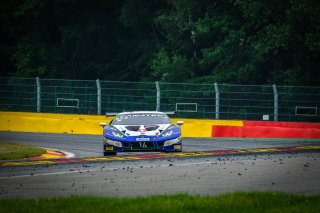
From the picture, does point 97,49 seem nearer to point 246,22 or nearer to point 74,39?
point 74,39

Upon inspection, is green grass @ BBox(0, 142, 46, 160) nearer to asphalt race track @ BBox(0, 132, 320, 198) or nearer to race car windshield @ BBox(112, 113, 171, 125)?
asphalt race track @ BBox(0, 132, 320, 198)

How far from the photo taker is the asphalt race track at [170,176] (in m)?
12.2

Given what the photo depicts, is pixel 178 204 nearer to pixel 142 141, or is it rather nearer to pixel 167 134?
pixel 142 141

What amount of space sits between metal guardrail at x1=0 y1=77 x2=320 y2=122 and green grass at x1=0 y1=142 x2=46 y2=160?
370 inches

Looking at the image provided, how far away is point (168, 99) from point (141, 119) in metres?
10.1

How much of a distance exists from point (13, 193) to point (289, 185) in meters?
4.22

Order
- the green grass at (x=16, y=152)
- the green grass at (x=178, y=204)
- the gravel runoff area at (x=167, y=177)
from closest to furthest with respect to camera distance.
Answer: the green grass at (x=178, y=204) < the gravel runoff area at (x=167, y=177) < the green grass at (x=16, y=152)

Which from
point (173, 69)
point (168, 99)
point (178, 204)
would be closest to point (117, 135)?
point (178, 204)

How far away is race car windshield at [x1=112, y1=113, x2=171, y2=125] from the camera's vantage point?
2117 cm

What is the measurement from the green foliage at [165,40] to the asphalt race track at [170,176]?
755 inches

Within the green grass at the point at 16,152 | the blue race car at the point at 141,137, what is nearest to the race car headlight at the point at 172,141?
the blue race car at the point at 141,137

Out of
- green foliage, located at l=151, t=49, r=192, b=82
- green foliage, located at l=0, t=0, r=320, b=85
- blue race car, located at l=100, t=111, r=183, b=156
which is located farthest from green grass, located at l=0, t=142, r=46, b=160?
green foliage, located at l=151, t=49, r=192, b=82

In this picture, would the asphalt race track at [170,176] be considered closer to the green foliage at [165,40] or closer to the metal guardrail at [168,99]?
the metal guardrail at [168,99]

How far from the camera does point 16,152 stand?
20.5m
